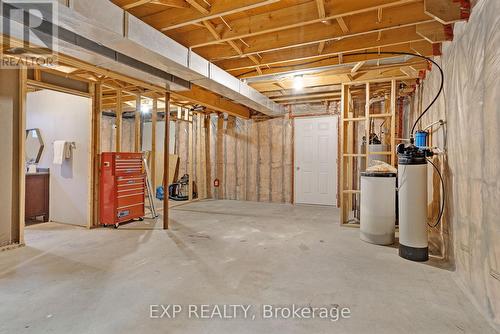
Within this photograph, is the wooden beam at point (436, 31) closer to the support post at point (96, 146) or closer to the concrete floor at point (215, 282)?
the concrete floor at point (215, 282)

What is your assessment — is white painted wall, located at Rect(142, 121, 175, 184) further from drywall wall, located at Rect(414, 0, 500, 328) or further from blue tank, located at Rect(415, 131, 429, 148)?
drywall wall, located at Rect(414, 0, 500, 328)

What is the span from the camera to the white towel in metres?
4.38

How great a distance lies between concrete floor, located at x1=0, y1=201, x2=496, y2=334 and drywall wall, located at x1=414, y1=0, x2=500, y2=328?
24cm

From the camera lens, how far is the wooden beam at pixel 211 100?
491 centimetres

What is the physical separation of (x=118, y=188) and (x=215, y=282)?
2.77m

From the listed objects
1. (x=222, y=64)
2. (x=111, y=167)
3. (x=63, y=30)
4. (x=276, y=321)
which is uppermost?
(x=222, y=64)

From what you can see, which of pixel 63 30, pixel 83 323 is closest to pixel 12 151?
pixel 63 30

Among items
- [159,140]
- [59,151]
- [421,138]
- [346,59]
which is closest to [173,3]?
[346,59]

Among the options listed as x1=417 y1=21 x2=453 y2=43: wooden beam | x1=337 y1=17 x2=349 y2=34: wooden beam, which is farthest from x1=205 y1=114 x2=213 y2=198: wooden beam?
x1=417 y1=21 x2=453 y2=43: wooden beam

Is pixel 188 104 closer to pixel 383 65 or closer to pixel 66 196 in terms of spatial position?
pixel 66 196

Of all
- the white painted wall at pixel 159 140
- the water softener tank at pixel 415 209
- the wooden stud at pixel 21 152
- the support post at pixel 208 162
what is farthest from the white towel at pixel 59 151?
the water softener tank at pixel 415 209

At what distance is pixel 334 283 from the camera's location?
238 cm

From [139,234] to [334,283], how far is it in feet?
9.27

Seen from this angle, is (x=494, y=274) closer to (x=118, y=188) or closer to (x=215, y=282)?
(x=215, y=282)
